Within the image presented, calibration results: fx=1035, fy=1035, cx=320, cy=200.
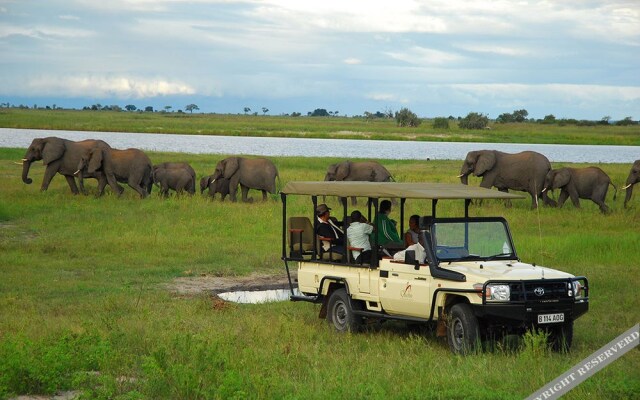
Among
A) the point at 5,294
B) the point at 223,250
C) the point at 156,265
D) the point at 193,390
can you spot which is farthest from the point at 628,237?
the point at 193,390

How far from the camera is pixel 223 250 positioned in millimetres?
21219

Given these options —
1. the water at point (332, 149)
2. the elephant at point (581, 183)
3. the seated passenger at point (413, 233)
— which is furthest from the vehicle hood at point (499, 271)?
the water at point (332, 149)

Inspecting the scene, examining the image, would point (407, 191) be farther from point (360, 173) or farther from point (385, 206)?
point (360, 173)

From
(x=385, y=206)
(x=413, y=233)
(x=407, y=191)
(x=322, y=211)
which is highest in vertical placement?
(x=407, y=191)

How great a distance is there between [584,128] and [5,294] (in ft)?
390

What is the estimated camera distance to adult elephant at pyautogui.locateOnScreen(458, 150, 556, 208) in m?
32.6

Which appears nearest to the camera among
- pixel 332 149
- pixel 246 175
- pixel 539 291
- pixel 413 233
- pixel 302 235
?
pixel 539 291

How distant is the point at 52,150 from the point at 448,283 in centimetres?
2468

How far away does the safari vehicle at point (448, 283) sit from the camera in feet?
36.9

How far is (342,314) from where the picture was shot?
13.4m

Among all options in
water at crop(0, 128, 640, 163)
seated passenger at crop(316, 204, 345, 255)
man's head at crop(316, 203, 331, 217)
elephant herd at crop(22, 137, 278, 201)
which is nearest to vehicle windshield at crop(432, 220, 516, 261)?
seated passenger at crop(316, 204, 345, 255)

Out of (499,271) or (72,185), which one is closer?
(499,271)

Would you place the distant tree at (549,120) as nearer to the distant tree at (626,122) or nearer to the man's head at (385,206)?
the distant tree at (626,122)

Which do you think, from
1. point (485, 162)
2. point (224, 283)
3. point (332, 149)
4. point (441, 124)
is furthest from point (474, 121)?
point (224, 283)
